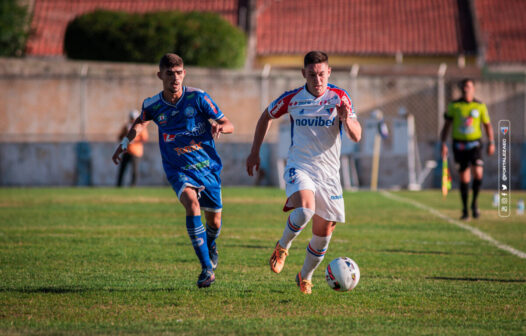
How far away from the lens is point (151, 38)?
31094mm

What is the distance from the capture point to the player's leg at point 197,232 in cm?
737

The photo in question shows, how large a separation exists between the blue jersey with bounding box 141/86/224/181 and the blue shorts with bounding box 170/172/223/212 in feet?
0.13

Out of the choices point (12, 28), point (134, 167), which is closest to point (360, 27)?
point (12, 28)

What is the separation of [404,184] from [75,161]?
31.9 feet

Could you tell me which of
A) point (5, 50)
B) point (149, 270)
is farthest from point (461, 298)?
point (5, 50)

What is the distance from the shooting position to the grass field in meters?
5.97

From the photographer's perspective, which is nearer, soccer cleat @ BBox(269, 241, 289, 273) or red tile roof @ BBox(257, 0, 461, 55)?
soccer cleat @ BBox(269, 241, 289, 273)

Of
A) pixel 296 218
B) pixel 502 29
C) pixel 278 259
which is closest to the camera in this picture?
pixel 296 218

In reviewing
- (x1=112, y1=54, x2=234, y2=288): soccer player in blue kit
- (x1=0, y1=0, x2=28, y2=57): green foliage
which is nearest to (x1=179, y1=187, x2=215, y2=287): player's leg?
(x1=112, y1=54, x2=234, y2=288): soccer player in blue kit

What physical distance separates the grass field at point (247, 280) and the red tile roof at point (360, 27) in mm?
26404

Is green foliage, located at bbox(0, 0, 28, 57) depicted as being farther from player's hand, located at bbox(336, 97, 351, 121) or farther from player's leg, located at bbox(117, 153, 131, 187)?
player's hand, located at bbox(336, 97, 351, 121)

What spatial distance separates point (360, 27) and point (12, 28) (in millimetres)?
16737

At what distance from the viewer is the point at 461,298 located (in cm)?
709

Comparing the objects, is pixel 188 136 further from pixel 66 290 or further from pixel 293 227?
pixel 66 290
